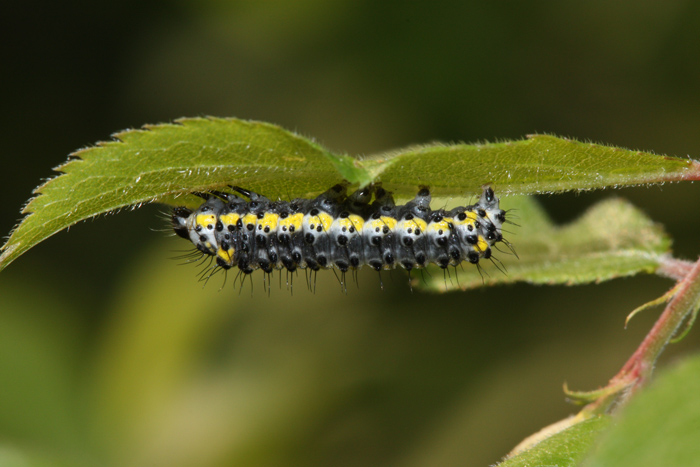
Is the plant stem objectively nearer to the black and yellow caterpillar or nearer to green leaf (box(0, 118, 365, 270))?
the black and yellow caterpillar

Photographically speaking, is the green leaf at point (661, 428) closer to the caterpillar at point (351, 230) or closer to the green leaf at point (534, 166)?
the green leaf at point (534, 166)

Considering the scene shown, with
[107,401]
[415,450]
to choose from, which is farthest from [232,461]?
[415,450]

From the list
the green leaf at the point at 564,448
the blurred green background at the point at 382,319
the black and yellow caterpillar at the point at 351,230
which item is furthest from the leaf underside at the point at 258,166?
the blurred green background at the point at 382,319

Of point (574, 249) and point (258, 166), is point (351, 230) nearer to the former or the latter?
point (258, 166)

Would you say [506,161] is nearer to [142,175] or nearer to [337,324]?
[142,175]

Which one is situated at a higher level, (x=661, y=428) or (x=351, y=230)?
(x=351, y=230)

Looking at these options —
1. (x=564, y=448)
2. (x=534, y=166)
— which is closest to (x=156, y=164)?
(x=534, y=166)
